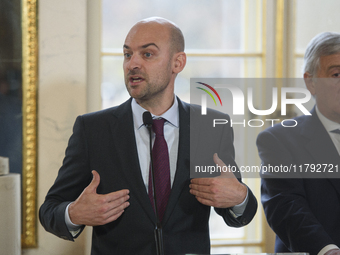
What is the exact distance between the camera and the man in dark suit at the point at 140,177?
1.36 metres

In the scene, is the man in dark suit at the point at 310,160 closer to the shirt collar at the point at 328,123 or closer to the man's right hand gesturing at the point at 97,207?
the shirt collar at the point at 328,123

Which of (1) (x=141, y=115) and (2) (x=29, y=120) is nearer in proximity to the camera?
(1) (x=141, y=115)

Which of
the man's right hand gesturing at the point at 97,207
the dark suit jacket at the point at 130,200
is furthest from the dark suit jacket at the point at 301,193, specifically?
the man's right hand gesturing at the point at 97,207

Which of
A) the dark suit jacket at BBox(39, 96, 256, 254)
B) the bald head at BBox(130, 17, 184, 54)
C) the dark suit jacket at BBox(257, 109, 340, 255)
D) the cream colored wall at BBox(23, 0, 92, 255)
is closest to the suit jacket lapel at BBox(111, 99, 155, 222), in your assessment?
the dark suit jacket at BBox(39, 96, 256, 254)

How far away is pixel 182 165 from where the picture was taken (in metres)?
1.49

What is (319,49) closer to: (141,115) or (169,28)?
(169,28)

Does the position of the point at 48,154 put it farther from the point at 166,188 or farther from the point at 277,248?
the point at 277,248

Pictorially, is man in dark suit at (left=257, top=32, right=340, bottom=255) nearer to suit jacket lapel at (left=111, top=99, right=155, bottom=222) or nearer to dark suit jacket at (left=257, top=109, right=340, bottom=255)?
dark suit jacket at (left=257, top=109, right=340, bottom=255)

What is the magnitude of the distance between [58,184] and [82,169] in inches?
4.7

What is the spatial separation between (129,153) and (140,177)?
12 centimetres

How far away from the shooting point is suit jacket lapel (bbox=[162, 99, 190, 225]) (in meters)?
1.43

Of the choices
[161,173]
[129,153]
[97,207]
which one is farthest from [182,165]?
[97,207]

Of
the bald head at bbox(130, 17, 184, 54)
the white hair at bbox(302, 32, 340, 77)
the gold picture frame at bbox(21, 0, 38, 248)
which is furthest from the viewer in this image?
the gold picture frame at bbox(21, 0, 38, 248)

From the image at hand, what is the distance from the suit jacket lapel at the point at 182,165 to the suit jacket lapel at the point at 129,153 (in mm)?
92
